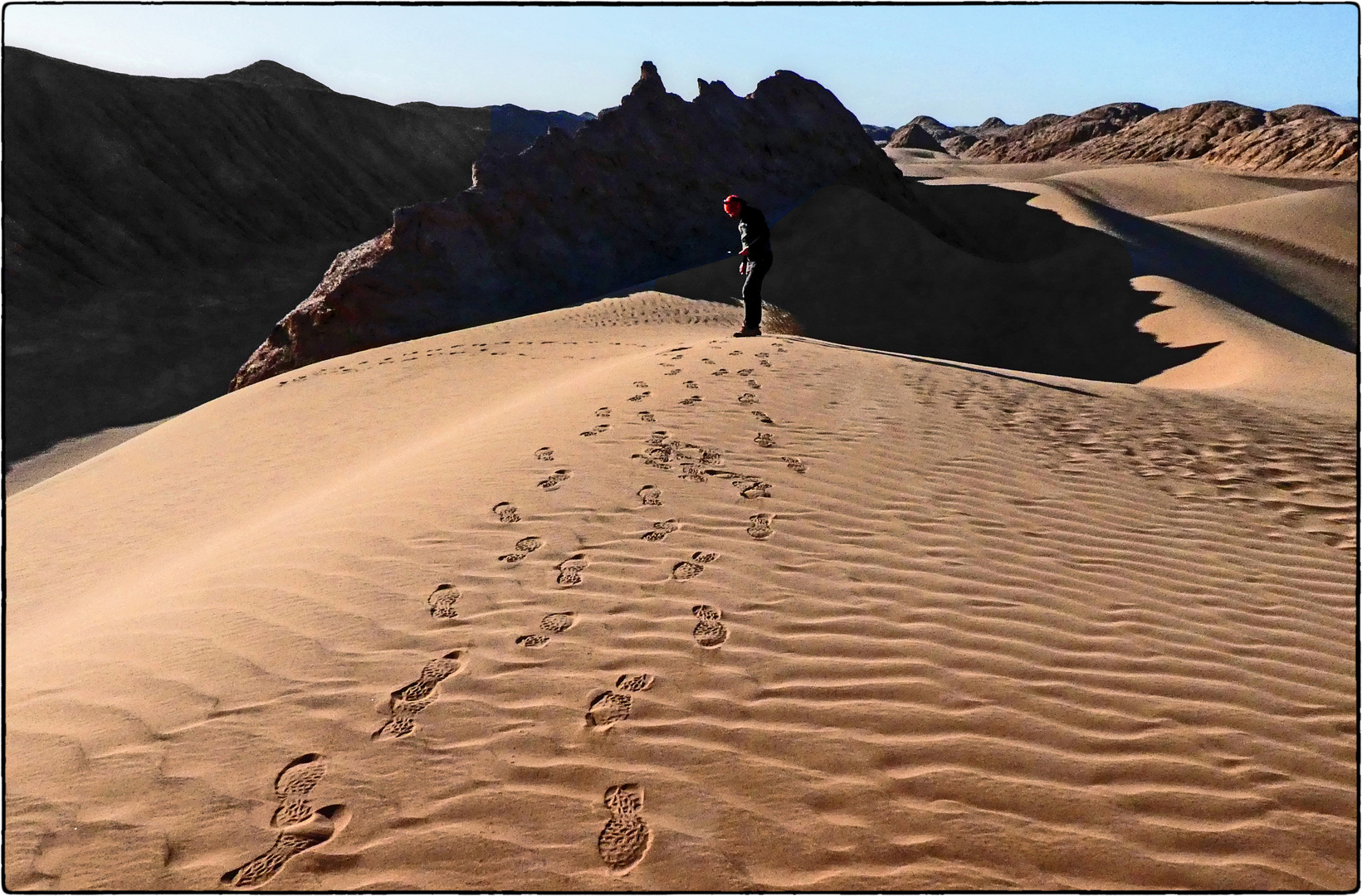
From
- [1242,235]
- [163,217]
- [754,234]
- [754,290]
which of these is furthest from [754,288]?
[163,217]

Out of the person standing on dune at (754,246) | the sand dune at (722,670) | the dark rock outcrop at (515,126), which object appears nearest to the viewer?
the sand dune at (722,670)

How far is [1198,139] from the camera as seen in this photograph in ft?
119

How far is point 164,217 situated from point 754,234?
23.0 m

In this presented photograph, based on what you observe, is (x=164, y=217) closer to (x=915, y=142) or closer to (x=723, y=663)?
(x=723, y=663)

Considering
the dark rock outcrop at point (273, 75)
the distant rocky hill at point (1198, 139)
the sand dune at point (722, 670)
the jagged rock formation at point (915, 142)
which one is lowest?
the sand dune at point (722, 670)

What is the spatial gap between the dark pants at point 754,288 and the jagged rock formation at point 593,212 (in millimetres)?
5846

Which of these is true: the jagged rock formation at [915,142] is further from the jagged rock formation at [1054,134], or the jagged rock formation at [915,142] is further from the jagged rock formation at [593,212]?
the jagged rock formation at [593,212]

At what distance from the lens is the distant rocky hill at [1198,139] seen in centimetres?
2967

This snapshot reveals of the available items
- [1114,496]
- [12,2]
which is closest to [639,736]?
[1114,496]

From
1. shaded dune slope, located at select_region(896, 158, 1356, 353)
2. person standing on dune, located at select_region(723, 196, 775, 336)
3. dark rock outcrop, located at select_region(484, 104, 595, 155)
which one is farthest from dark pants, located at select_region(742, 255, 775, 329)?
dark rock outcrop, located at select_region(484, 104, 595, 155)

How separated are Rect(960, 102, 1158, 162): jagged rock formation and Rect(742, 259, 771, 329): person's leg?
4316cm

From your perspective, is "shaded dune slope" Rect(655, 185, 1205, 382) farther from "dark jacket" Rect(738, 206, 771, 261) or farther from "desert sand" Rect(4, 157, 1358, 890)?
"desert sand" Rect(4, 157, 1358, 890)

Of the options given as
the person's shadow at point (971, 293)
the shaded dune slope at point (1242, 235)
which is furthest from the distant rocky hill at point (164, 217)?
the shaded dune slope at point (1242, 235)

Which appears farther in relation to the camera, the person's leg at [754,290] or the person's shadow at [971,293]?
the person's shadow at [971,293]
